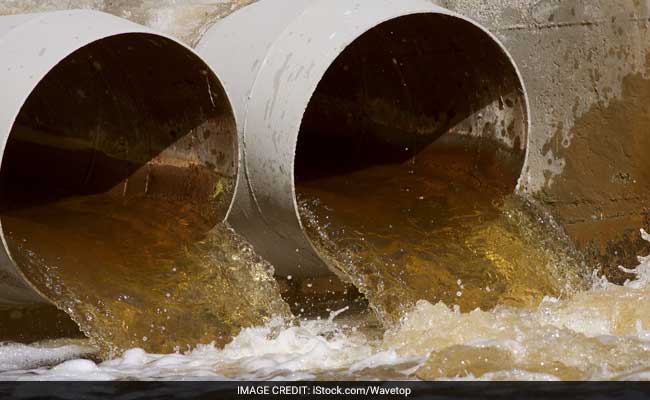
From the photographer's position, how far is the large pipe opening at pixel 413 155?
523 cm

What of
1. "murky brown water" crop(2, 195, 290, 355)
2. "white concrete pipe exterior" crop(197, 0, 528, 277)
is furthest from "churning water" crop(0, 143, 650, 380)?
"white concrete pipe exterior" crop(197, 0, 528, 277)

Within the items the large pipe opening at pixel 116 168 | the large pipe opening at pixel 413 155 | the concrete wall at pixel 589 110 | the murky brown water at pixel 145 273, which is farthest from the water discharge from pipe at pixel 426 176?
the large pipe opening at pixel 116 168

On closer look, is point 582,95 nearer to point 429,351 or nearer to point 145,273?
point 429,351

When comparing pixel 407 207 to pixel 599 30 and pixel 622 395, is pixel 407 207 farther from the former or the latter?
pixel 622 395

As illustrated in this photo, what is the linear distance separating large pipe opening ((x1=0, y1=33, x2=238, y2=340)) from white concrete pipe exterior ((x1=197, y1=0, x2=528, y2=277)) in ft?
0.43

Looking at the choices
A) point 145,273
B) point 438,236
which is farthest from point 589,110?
point 145,273

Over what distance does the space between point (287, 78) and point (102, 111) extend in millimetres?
1263

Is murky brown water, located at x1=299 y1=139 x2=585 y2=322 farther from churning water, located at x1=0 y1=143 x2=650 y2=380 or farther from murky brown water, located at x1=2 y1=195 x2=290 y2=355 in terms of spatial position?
murky brown water, located at x1=2 y1=195 x2=290 y2=355

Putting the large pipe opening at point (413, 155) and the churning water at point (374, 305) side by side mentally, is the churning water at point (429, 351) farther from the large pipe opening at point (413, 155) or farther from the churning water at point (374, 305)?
the large pipe opening at point (413, 155)

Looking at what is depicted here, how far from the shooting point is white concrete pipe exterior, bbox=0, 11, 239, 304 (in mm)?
4512

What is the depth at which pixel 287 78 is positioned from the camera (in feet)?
16.5

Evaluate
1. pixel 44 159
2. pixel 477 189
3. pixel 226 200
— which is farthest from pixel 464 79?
pixel 44 159

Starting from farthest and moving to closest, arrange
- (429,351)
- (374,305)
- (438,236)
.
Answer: (438,236) < (374,305) < (429,351)

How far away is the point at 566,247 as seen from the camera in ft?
19.2
